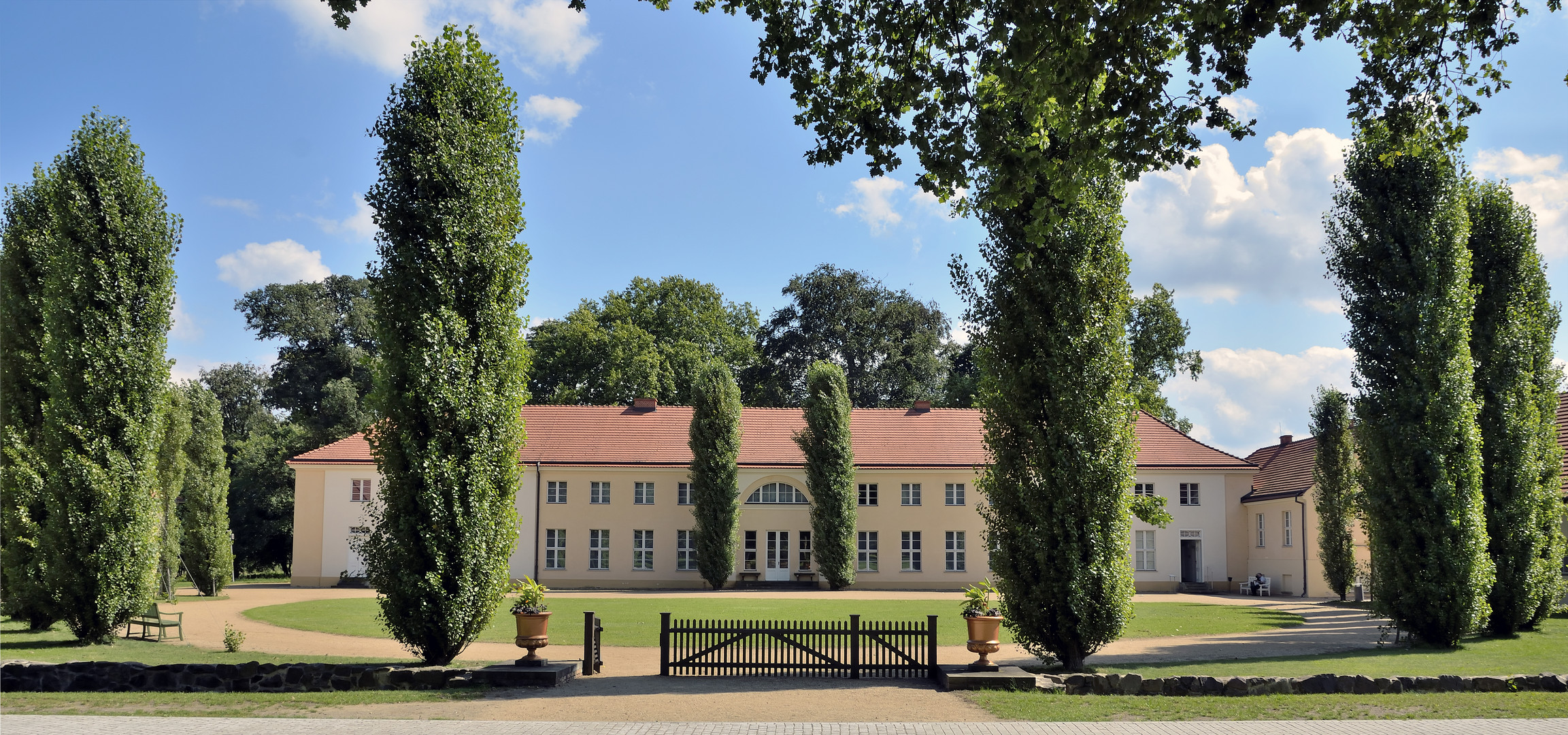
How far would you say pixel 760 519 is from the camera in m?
38.7

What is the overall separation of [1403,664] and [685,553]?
27.1 meters

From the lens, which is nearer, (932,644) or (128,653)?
(932,644)

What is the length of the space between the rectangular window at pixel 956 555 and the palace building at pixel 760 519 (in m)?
0.06

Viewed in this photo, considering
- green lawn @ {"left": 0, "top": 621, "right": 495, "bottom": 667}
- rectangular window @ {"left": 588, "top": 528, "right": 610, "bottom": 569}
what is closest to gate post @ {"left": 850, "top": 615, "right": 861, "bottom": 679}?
green lawn @ {"left": 0, "top": 621, "right": 495, "bottom": 667}

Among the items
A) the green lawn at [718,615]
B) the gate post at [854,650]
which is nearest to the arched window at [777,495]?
the green lawn at [718,615]

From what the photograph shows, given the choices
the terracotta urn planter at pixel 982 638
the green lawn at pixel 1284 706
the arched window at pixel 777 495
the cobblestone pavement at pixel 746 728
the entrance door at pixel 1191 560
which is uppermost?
the arched window at pixel 777 495

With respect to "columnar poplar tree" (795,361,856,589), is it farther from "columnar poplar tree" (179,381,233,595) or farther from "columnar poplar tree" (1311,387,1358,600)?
"columnar poplar tree" (179,381,233,595)

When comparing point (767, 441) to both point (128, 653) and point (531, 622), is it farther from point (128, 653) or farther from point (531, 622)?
point (531, 622)

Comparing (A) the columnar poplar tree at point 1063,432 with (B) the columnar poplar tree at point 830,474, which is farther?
(B) the columnar poplar tree at point 830,474

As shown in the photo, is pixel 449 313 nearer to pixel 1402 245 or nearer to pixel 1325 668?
pixel 1325 668

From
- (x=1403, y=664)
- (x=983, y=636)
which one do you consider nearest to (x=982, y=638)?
(x=983, y=636)

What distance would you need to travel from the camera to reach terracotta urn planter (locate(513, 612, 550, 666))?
44.3 feet

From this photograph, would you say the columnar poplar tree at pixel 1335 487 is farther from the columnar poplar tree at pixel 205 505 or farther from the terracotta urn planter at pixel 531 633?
the columnar poplar tree at pixel 205 505

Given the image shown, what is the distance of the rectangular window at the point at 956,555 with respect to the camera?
127 feet
